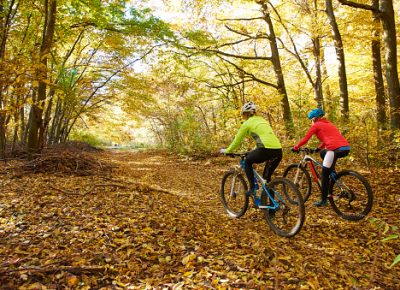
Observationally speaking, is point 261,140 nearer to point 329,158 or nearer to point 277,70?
point 329,158

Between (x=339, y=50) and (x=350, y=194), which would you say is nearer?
(x=350, y=194)

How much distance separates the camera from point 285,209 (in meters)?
4.38

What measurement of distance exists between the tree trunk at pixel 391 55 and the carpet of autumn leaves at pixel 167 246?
9.18 ft

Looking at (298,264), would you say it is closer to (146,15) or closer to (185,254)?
(185,254)

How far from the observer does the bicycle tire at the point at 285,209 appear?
3965 millimetres

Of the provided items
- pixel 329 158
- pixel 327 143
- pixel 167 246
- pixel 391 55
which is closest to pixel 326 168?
pixel 329 158

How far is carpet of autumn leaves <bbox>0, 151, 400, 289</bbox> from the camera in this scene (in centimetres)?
286

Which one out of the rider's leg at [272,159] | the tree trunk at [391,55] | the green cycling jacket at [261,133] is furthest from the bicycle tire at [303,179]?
the tree trunk at [391,55]

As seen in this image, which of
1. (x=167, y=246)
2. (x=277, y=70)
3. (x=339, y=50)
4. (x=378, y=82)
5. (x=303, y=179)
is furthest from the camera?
(x=277, y=70)

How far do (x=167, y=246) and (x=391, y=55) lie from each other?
8247 millimetres

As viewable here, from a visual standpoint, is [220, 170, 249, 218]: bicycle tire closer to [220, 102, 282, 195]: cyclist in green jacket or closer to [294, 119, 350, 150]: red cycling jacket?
[220, 102, 282, 195]: cyclist in green jacket

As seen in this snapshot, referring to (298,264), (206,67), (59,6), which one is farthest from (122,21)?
(298,264)

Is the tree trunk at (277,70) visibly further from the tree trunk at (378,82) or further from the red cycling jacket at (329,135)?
the red cycling jacket at (329,135)

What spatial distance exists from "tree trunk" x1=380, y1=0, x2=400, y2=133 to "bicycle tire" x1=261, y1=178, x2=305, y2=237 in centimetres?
547
